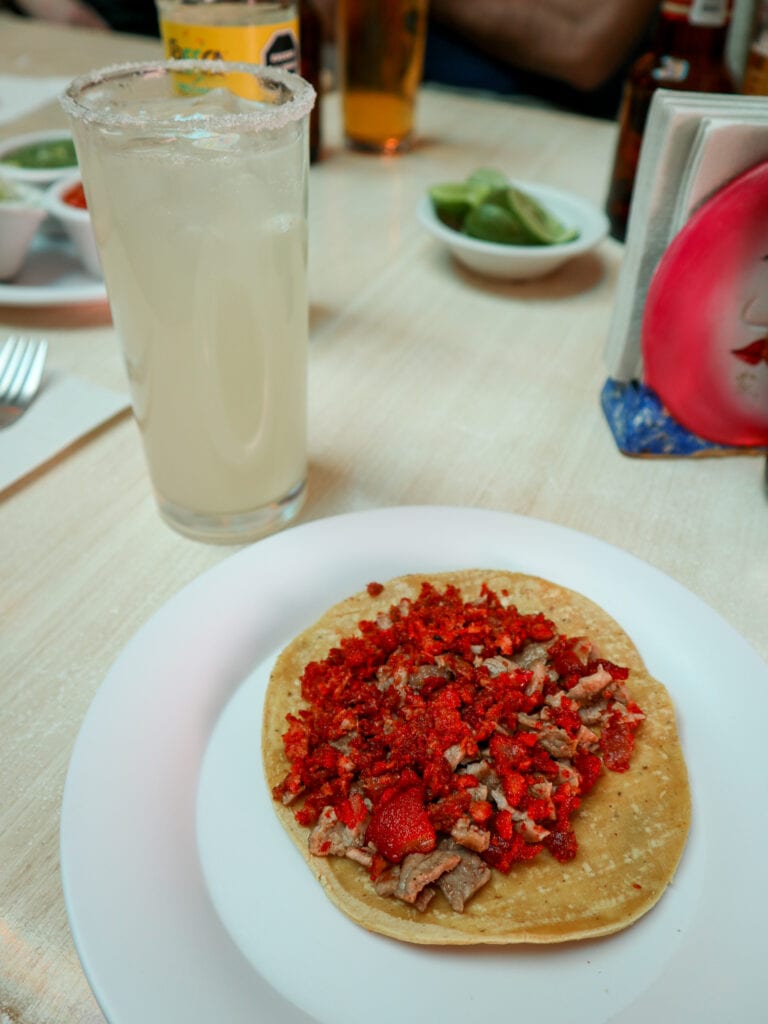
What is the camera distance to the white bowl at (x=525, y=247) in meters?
1.39

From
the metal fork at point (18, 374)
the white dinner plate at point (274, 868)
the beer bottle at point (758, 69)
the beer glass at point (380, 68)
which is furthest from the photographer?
the beer glass at point (380, 68)

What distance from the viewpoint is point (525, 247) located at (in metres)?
1.42

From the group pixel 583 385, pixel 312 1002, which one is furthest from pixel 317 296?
pixel 312 1002

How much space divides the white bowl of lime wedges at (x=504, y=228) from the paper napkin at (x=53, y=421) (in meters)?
0.68

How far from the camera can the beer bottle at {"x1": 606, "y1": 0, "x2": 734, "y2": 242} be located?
1268 millimetres

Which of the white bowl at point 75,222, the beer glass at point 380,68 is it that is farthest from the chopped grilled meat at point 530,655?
the beer glass at point 380,68

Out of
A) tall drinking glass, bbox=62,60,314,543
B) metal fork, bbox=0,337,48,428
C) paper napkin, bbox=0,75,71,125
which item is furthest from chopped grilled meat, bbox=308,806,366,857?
paper napkin, bbox=0,75,71,125

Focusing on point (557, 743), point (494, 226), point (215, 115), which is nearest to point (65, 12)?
point (494, 226)

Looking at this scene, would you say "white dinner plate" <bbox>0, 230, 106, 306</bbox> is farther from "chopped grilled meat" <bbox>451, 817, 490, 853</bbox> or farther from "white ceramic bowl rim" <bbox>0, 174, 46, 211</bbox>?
"chopped grilled meat" <bbox>451, 817, 490, 853</bbox>

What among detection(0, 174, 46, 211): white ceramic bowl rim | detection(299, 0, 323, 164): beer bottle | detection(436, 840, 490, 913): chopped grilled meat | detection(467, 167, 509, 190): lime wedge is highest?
detection(299, 0, 323, 164): beer bottle

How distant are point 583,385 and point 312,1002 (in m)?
0.97

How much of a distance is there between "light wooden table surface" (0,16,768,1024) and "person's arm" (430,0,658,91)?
157cm

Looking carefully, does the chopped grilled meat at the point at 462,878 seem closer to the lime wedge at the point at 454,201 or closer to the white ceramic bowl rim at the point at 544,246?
the white ceramic bowl rim at the point at 544,246

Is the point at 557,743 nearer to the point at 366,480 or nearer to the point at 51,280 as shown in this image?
the point at 366,480
